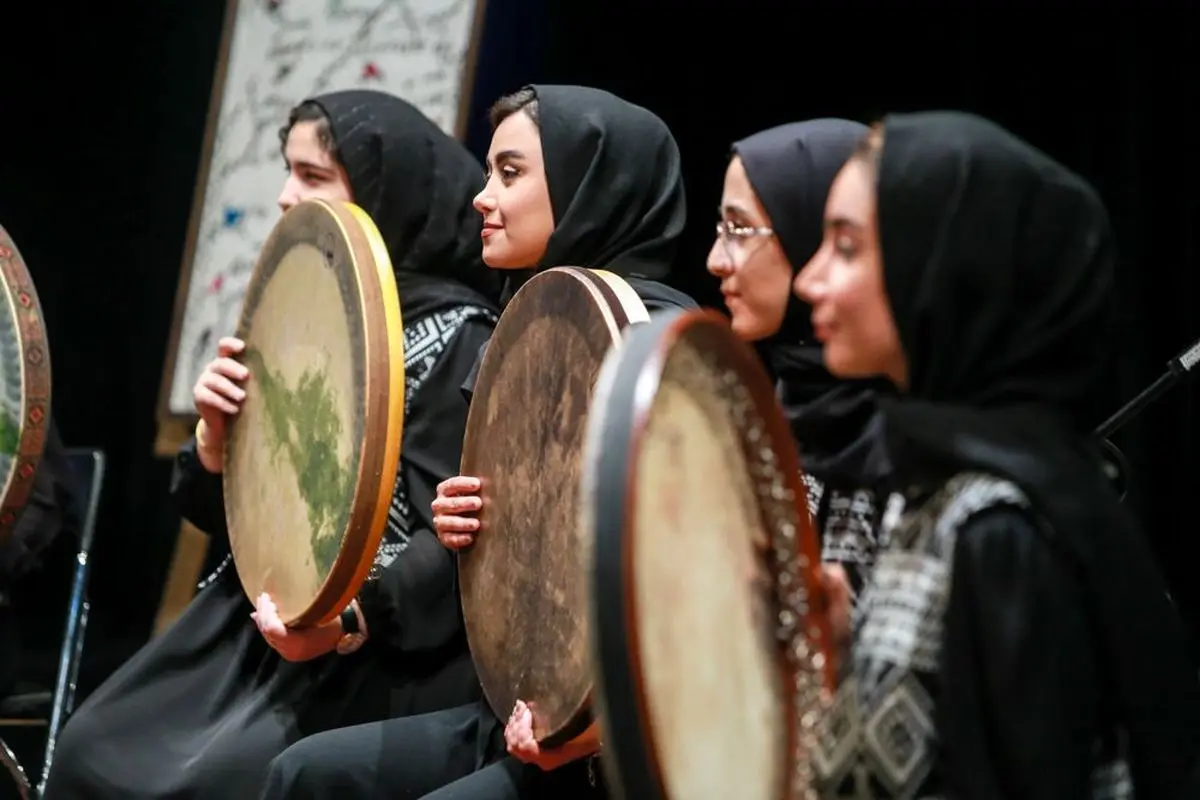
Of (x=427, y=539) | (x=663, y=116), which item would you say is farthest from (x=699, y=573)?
(x=663, y=116)

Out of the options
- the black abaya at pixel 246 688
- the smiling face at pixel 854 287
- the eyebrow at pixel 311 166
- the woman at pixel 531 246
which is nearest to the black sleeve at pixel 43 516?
the black abaya at pixel 246 688

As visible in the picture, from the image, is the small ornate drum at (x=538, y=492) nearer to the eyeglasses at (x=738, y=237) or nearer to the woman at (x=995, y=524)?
the eyeglasses at (x=738, y=237)

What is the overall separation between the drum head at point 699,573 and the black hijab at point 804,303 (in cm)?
42

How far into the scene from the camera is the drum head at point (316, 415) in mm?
2059

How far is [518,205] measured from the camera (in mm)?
2342

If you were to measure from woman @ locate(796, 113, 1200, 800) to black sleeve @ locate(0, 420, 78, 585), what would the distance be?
1.92 metres

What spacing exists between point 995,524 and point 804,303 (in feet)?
2.08

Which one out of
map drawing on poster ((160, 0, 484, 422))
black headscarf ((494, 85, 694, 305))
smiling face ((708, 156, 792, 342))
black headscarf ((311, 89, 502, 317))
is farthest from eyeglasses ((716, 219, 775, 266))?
map drawing on poster ((160, 0, 484, 422))

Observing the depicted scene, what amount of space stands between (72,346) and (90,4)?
3.21 feet

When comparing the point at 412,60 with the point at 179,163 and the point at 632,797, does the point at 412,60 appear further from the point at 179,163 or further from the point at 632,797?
the point at 632,797

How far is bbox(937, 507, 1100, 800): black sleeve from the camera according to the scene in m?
1.33

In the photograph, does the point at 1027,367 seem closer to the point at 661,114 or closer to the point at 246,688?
the point at 246,688

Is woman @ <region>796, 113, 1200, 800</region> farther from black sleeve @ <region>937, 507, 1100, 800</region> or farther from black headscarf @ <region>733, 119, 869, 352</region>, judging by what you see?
black headscarf @ <region>733, 119, 869, 352</region>

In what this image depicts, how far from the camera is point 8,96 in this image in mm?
4582
